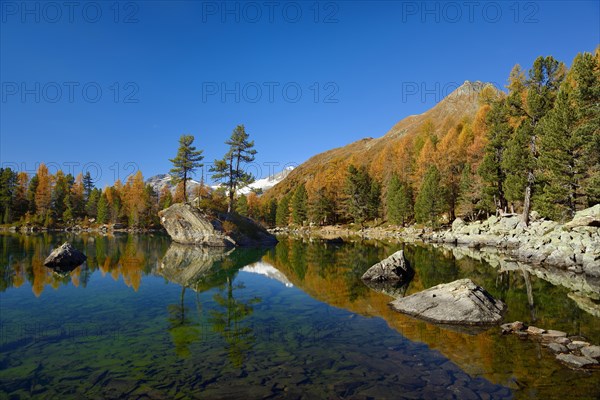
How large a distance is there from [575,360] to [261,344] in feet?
35.9

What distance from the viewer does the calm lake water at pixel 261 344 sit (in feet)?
31.6

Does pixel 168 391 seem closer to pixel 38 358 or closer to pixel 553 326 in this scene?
pixel 38 358

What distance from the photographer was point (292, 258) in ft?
134

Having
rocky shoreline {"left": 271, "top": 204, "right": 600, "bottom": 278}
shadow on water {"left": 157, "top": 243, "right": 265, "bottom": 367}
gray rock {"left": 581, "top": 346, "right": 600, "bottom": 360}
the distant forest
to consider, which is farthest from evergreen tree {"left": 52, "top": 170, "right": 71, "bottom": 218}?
gray rock {"left": 581, "top": 346, "right": 600, "bottom": 360}

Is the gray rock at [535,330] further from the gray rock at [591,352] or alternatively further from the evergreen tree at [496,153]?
the evergreen tree at [496,153]

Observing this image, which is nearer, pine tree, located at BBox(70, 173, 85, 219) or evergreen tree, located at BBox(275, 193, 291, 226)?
pine tree, located at BBox(70, 173, 85, 219)

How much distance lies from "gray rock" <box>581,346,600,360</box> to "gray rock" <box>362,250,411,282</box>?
1448 centimetres

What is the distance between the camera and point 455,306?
53.6ft

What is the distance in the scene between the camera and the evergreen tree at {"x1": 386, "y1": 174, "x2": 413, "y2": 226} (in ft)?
257

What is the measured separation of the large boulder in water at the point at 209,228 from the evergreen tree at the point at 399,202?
34215 mm

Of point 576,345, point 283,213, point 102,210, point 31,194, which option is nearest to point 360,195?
point 283,213

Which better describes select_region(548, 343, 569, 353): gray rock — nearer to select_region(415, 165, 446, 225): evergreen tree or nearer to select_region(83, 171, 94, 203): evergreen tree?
select_region(415, 165, 446, 225): evergreen tree

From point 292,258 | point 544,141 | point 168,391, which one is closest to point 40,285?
point 168,391

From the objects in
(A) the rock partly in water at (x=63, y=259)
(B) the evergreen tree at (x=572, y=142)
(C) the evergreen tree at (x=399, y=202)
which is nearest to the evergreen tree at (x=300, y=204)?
(C) the evergreen tree at (x=399, y=202)
